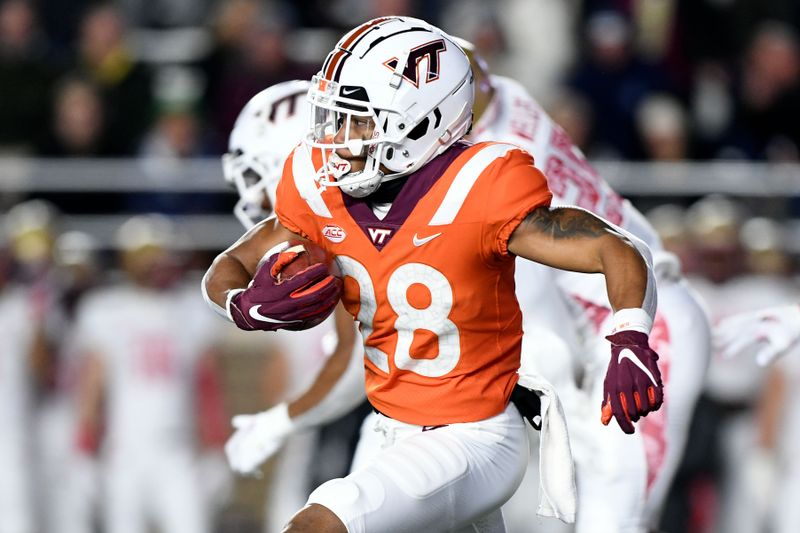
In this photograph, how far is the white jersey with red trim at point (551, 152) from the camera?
526cm

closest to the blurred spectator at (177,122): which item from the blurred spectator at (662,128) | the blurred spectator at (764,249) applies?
the blurred spectator at (662,128)

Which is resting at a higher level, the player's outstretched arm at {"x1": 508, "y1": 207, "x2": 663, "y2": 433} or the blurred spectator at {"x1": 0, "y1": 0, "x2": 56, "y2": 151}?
the player's outstretched arm at {"x1": 508, "y1": 207, "x2": 663, "y2": 433}

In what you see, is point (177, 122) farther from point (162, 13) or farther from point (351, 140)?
point (351, 140)

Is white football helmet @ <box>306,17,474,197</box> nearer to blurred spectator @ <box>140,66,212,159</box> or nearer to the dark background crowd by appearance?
the dark background crowd

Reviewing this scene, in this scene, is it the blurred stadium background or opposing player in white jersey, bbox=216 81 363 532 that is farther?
the blurred stadium background

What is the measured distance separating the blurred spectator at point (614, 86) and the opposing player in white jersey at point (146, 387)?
2.72 metres

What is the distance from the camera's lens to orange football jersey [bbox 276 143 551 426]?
4.03m

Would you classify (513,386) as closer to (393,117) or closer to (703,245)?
(393,117)

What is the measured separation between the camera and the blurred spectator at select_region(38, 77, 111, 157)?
33.2ft

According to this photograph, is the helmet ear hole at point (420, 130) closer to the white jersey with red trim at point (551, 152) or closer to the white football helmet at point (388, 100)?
the white football helmet at point (388, 100)

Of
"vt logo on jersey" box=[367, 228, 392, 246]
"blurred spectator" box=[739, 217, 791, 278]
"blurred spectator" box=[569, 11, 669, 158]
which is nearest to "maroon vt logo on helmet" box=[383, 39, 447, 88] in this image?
"vt logo on jersey" box=[367, 228, 392, 246]

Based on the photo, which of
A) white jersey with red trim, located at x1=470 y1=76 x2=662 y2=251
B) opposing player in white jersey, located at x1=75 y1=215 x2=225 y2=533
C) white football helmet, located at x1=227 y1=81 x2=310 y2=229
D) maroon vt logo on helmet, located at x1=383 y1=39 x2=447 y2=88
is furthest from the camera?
opposing player in white jersey, located at x1=75 y1=215 x2=225 y2=533

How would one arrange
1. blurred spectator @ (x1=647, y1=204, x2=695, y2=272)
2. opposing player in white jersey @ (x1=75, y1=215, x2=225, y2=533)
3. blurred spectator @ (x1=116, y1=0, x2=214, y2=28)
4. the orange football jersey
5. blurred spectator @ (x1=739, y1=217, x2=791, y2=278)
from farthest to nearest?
1. blurred spectator @ (x1=116, y1=0, x2=214, y2=28)
2. opposing player in white jersey @ (x1=75, y1=215, x2=225, y2=533)
3. blurred spectator @ (x1=739, y1=217, x2=791, y2=278)
4. blurred spectator @ (x1=647, y1=204, x2=695, y2=272)
5. the orange football jersey

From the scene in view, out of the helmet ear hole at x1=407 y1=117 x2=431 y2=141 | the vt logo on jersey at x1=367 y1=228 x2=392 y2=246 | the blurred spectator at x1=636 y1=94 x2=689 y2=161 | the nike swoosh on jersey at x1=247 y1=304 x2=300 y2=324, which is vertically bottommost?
the blurred spectator at x1=636 y1=94 x2=689 y2=161
